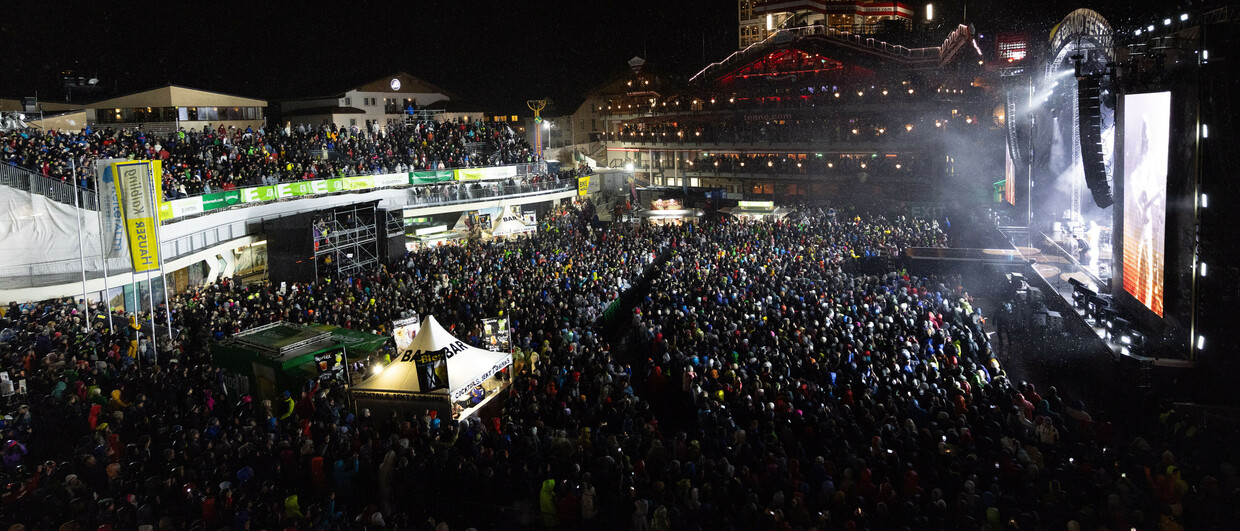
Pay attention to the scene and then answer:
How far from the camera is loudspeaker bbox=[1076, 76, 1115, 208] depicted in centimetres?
1445

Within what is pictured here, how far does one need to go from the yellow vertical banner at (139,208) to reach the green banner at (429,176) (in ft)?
53.0

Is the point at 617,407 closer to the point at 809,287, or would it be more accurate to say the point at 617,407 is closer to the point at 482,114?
the point at 809,287

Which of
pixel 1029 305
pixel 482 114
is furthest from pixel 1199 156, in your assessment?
pixel 482 114

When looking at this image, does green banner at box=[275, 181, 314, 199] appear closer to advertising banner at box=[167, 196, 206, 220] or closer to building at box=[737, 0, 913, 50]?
advertising banner at box=[167, 196, 206, 220]

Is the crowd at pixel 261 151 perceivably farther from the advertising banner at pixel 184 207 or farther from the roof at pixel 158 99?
the roof at pixel 158 99

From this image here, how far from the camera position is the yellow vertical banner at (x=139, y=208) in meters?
13.4

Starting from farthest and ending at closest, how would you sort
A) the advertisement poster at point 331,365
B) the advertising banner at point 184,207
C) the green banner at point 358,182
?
the green banner at point 358,182
the advertising banner at point 184,207
the advertisement poster at point 331,365

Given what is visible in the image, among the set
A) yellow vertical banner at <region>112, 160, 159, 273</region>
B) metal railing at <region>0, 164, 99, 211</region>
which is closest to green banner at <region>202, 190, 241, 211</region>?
metal railing at <region>0, 164, 99, 211</region>

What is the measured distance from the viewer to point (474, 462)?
8.28 meters

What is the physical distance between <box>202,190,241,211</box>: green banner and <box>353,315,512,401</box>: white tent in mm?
13794

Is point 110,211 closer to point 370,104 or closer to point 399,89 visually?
point 370,104

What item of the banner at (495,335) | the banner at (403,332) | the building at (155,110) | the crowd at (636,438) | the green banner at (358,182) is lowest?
the crowd at (636,438)

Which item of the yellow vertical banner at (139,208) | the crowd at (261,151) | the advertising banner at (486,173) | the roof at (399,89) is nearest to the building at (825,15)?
the roof at (399,89)

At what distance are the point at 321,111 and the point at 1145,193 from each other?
3706cm
